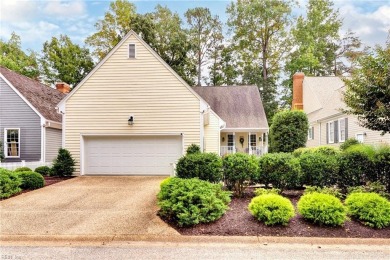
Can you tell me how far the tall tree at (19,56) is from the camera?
30109 millimetres

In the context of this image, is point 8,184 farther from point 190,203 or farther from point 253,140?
point 253,140

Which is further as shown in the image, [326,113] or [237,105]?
[237,105]

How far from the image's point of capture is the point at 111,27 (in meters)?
28.8

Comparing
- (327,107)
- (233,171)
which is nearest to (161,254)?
(233,171)

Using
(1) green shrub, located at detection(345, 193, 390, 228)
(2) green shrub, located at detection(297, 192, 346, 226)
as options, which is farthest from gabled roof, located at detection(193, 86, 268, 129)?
(2) green shrub, located at detection(297, 192, 346, 226)

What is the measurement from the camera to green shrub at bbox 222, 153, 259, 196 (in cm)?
759

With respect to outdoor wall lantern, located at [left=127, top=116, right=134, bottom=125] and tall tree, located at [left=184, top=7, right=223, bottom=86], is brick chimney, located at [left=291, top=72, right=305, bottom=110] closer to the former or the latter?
tall tree, located at [left=184, top=7, right=223, bottom=86]

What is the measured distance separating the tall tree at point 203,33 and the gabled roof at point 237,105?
353 inches

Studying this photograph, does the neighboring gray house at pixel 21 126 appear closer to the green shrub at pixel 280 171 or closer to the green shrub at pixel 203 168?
the green shrub at pixel 203 168

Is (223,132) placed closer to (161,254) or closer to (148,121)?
(148,121)

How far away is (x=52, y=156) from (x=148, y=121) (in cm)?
682

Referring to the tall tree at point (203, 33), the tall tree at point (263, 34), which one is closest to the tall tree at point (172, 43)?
the tall tree at point (203, 33)

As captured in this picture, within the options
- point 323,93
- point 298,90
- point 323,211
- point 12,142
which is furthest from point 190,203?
point 298,90

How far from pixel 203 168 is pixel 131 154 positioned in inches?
241
